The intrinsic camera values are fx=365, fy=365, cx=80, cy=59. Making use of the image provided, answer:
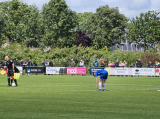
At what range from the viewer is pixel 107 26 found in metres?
88.0

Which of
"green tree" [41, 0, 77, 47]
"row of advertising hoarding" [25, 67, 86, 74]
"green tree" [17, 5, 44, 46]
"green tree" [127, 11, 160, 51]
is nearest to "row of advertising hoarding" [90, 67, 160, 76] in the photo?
"row of advertising hoarding" [25, 67, 86, 74]

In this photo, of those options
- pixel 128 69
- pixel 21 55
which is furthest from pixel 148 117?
pixel 21 55

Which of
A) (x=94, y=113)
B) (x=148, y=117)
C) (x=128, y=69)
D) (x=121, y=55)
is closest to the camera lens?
(x=148, y=117)

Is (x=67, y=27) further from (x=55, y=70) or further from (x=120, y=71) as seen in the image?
(x=120, y=71)

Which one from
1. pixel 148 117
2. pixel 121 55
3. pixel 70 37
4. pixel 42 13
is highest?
pixel 42 13

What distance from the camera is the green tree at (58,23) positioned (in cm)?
7919

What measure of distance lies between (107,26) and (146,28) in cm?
1557

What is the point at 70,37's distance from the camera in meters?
81.8

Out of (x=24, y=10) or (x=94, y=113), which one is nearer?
(x=94, y=113)

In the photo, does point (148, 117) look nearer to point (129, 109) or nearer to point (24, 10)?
point (129, 109)

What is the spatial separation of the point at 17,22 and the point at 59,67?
54.3m

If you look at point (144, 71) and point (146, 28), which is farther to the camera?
point (146, 28)

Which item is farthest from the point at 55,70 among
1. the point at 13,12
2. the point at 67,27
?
the point at 13,12

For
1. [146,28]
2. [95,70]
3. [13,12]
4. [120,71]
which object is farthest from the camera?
[13,12]
